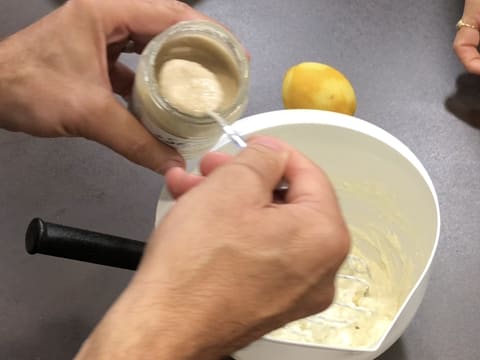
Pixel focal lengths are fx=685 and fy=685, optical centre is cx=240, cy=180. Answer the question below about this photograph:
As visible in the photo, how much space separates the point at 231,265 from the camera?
476 millimetres

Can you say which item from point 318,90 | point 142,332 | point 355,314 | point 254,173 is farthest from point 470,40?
point 142,332

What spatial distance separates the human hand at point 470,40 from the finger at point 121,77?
1.40 ft

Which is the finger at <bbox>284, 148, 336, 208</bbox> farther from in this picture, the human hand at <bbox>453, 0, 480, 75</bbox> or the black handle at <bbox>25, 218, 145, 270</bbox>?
the human hand at <bbox>453, 0, 480, 75</bbox>

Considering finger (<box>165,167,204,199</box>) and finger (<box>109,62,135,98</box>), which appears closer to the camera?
finger (<box>165,167,204,199</box>)

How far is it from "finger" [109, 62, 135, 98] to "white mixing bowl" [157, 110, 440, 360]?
0.14 m

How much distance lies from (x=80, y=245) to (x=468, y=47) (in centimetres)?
55

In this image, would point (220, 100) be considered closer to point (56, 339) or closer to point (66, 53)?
point (66, 53)

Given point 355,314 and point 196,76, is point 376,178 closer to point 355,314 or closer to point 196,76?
point 355,314

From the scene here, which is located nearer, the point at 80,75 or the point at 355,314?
the point at 80,75

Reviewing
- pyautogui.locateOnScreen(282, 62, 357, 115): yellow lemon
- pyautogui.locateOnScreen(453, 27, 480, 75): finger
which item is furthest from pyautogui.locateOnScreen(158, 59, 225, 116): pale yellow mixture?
pyautogui.locateOnScreen(453, 27, 480, 75): finger

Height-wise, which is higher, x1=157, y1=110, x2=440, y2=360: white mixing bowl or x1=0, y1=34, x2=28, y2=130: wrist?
x1=0, y1=34, x2=28, y2=130: wrist

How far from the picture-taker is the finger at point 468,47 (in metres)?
0.87

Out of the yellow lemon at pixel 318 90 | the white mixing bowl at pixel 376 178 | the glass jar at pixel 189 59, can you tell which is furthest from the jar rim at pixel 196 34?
the yellow lemon at pixel 318 90

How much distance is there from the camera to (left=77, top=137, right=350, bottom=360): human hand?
0.46m
